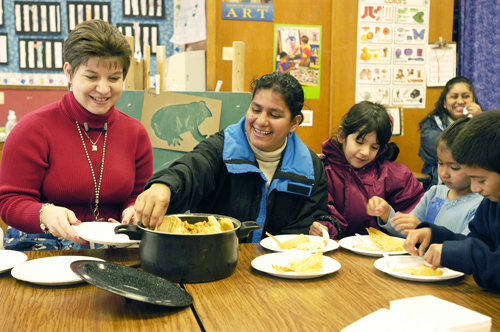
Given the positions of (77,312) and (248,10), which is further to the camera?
(248,10)

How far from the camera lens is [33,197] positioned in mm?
1489

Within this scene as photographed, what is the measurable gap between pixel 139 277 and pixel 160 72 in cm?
194

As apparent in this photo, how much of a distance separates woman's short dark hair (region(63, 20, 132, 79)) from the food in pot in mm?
712

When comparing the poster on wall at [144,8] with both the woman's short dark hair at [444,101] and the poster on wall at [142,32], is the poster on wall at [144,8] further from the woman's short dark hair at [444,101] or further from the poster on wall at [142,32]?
the woman's short dark hair at [444,101]

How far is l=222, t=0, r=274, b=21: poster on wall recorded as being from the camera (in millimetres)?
3059

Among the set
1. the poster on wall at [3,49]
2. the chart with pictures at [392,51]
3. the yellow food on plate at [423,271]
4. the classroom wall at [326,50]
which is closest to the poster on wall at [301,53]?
the classroom wall at [326,50]

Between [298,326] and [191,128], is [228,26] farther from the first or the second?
[298,326]

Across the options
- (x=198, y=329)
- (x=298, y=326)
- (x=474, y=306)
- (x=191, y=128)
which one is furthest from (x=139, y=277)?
(x=191, y=128)

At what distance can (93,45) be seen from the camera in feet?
4.74

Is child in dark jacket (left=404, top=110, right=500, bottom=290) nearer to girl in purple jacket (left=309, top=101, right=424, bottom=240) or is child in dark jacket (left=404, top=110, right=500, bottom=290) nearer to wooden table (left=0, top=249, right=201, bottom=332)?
wooden table (left=0, top=249, right=201, bottom=332)

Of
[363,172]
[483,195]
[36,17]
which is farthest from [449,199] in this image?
[36,17]

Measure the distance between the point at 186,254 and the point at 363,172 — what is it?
1441mm

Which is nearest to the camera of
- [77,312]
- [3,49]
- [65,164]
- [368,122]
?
[77,312]

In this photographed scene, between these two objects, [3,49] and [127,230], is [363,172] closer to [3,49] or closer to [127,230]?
[127,230]
